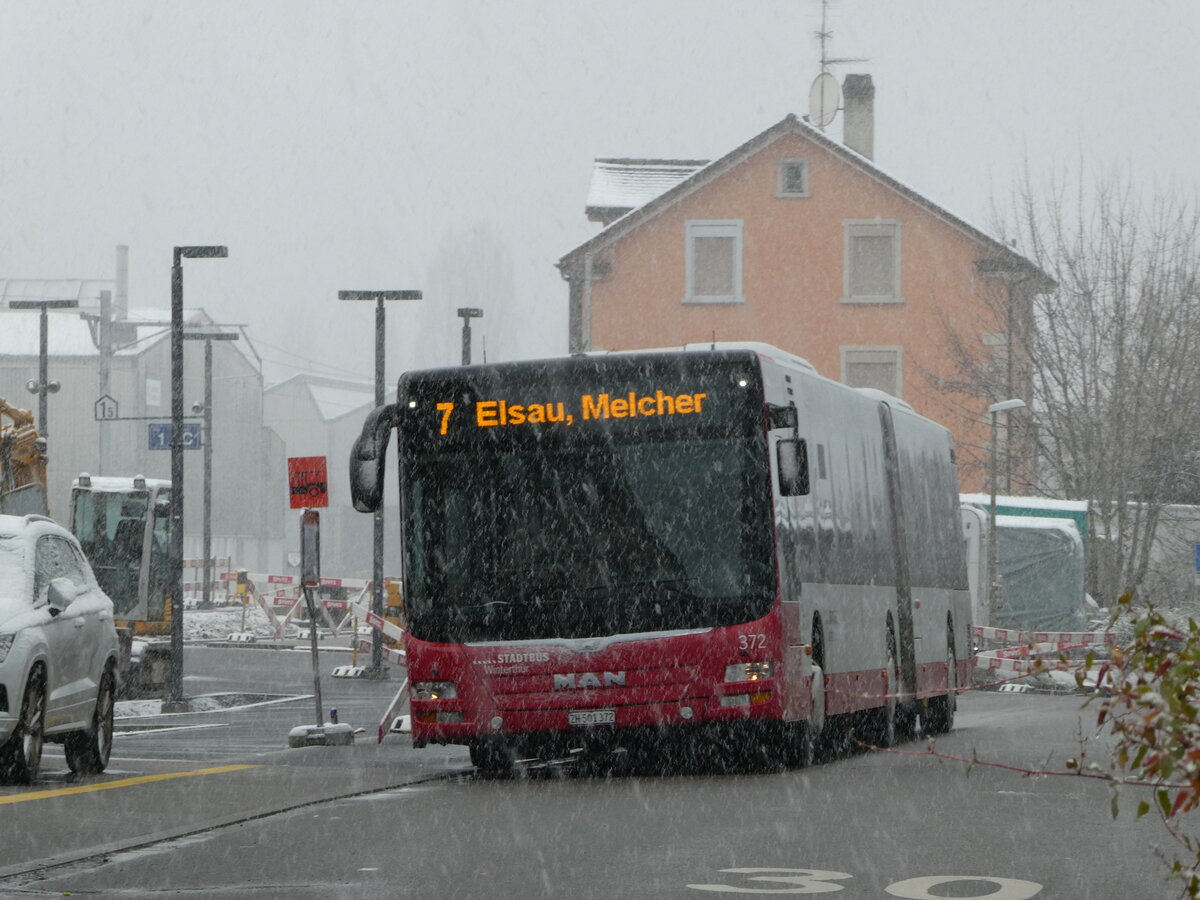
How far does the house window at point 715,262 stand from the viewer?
54906 millimetres

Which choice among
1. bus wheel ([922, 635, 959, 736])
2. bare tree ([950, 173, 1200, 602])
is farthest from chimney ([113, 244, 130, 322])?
bus wheel ([922, 635, 959, 736])

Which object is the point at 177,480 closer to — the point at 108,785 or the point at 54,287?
the point at 108,785

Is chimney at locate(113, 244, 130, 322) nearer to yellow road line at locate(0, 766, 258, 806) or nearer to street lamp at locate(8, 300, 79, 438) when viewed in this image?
street lamp at locate(8, 300, 79, 438)

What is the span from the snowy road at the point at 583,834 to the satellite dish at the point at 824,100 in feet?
143

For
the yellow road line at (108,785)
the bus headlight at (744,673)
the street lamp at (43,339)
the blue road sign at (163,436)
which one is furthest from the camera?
the blue road sign at (163,436)

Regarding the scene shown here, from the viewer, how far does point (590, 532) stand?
1554cm

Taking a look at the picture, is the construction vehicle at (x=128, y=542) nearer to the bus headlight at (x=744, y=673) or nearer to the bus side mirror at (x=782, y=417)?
the bus side mirror at (x=782, y=417)

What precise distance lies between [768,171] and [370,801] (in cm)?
4242

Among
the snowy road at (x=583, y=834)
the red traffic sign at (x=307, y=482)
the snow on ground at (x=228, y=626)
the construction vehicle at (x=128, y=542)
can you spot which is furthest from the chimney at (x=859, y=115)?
the snowy road at (x=583, y=834)

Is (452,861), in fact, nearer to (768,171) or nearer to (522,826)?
(522,826)

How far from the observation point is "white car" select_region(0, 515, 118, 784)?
14156 millimetres

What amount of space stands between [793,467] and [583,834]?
4.62m

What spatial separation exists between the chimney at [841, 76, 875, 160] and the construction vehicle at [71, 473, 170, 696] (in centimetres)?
2761

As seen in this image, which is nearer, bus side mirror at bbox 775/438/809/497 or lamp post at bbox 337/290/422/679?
→ bus side mirror at bbox 775/438/809/497
